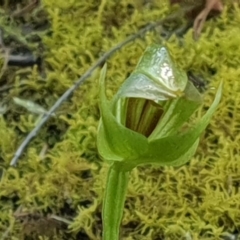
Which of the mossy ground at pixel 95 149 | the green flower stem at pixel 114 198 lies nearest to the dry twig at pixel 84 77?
the mossy ground at pixel 95 149

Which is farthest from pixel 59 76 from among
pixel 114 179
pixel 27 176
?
pixel 114 179

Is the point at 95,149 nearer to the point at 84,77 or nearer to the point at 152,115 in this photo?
the point at 84,77

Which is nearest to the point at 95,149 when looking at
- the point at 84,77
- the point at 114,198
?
the point at 84,77

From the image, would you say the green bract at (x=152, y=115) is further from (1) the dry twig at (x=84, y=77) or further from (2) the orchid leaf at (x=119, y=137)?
(1) the dry twig at (x=84, y=77)

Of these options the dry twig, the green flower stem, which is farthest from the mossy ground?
the green flower stem

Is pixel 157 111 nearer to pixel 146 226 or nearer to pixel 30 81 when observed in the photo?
pixel 146 226

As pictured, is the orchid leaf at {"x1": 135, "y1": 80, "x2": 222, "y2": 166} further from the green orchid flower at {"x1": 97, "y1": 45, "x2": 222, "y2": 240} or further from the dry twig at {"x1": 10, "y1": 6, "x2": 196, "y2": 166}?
the dry twig at {"x1": 10, "y1": 6, "x2": 196, "y2": 166}

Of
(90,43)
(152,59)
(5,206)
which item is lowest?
(5,206)

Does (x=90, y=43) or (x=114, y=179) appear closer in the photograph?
(x=114, y=179)
